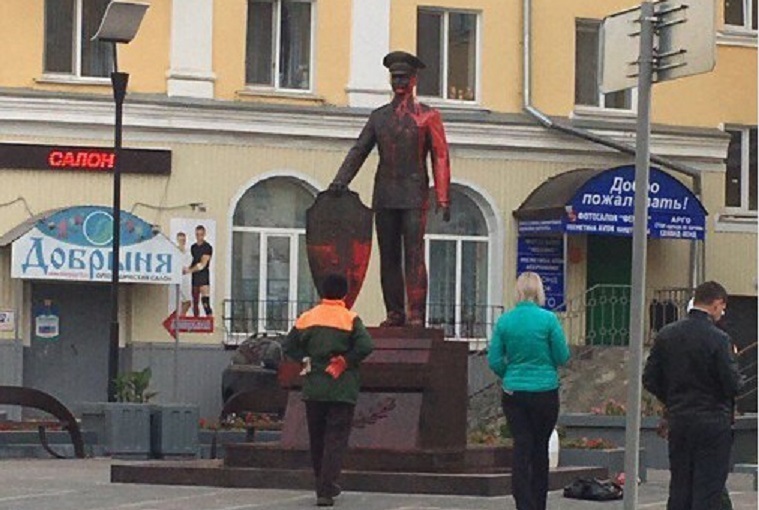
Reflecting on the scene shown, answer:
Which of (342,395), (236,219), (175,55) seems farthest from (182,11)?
(342,395)

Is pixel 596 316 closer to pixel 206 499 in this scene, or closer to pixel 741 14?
pixel 741 14

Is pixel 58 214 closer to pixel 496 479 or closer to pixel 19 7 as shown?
pixel 19 7

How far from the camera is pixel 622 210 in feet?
121

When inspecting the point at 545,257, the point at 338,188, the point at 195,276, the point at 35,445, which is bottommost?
the point at 35,445

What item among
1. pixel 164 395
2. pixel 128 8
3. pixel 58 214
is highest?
pixel 128 8

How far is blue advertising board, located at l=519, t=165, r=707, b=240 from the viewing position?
36.3 metres

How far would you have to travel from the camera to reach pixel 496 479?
18812mm

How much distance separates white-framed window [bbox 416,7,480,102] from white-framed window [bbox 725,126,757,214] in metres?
5.12

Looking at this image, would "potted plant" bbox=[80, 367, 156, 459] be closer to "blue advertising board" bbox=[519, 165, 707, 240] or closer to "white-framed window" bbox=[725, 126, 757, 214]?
"blue advertising board" bbox=[519, 165, 707, 240]

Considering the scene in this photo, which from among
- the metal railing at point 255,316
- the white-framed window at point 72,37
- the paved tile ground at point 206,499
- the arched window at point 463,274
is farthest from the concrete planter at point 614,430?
the white-framed window at point 72,37

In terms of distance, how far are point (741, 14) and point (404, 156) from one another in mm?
20651

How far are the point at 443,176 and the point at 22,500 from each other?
185 inches

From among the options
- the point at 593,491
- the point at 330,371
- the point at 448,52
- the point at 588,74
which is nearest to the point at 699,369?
the point at 330,371

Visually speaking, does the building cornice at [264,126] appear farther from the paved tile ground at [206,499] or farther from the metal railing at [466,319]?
the paved tile ground at [206,499]
